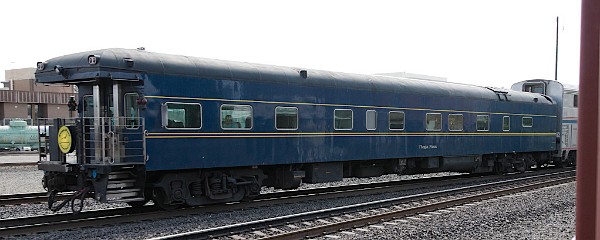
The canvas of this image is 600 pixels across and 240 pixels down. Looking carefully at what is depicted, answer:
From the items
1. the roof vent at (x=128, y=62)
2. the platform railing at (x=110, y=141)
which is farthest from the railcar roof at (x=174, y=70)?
the platform railing at (x=110, y=141)

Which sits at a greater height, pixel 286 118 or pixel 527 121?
pixel 286 118

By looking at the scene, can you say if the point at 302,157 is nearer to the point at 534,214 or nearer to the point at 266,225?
the point at 266,225

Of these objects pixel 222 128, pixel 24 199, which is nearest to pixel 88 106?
pixel 222 128

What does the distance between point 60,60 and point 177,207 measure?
169 inches

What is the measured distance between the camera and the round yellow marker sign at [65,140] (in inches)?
449

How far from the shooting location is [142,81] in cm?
1122

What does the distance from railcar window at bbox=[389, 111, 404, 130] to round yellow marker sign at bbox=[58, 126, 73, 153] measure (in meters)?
9.57

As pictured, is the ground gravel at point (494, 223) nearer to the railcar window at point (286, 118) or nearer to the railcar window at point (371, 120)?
the railcar window at point (371, 120)

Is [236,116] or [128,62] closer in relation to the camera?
[128,62]

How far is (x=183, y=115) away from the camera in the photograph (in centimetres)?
1189

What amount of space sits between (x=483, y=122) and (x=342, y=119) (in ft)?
25.7

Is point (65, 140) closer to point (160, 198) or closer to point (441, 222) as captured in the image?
point (160, 198)

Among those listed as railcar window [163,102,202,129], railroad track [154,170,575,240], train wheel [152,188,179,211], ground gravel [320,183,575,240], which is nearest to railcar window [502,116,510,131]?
railroad track [154,170,575,240]

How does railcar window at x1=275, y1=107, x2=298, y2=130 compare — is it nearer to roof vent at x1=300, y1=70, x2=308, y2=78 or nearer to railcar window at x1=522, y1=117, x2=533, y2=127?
roof vent at x1=300, y1=70, x2=308, y2=78
